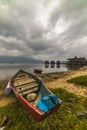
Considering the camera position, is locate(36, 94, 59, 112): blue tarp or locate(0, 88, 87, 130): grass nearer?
locate(36, 94, 59, 112): blue tarp

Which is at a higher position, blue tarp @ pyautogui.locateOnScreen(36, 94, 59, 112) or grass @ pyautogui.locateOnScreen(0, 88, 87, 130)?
blue tarp @ pyautogui.locateOnScreen(36, 94, 59, 112)

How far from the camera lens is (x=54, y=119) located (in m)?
7.21

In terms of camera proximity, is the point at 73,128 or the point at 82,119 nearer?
the point at 73,128

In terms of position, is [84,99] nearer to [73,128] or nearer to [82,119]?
[82,119]

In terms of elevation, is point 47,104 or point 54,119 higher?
point 47,104

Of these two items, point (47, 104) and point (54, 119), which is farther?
point (54, 119)

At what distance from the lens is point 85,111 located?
25.4 feet

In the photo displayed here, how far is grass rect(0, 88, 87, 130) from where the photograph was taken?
662 cm

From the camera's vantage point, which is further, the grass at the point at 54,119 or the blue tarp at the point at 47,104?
the grass at the point at 54,119

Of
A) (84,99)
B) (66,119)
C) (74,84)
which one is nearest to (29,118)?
(66,119)

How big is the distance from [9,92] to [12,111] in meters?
4.07

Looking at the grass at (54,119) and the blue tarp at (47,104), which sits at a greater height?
the blue tarp at (47,104)

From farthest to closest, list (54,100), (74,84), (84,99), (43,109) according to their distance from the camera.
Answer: (74,84)
(84,99)
(54,100)
(43,109)

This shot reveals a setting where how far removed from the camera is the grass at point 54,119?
6.62 m
